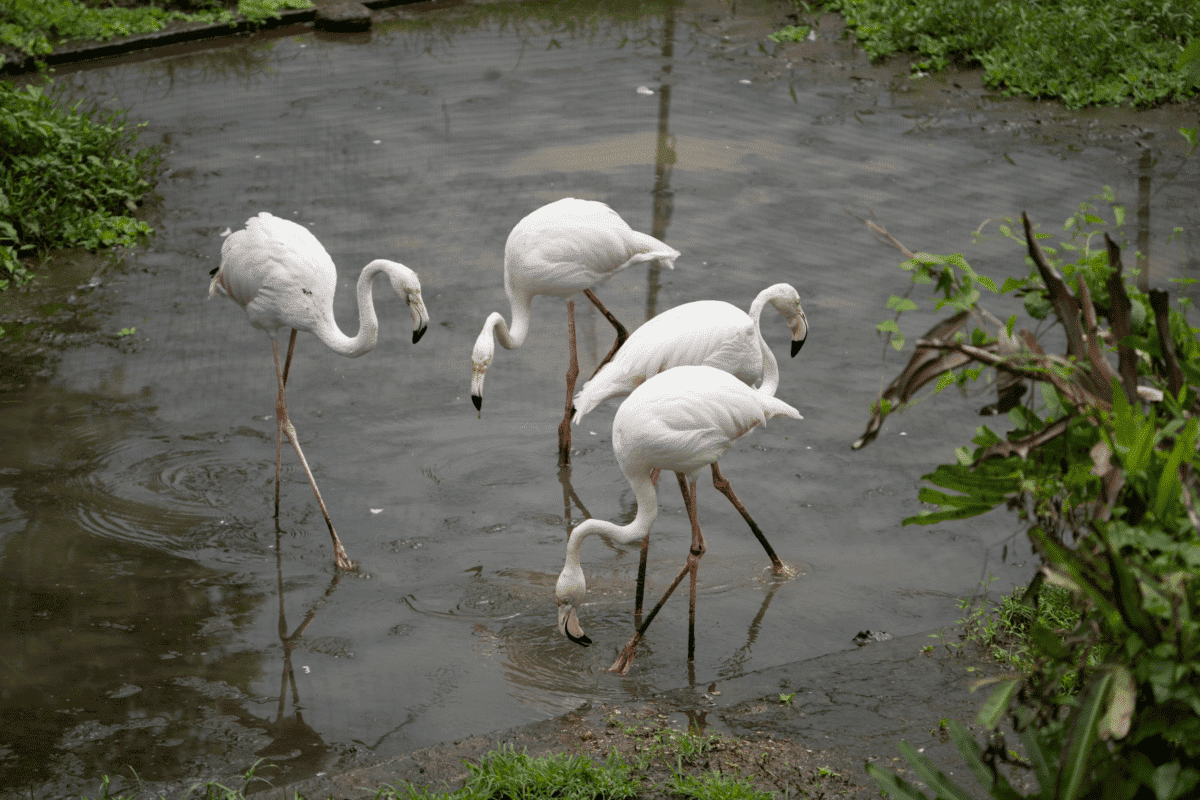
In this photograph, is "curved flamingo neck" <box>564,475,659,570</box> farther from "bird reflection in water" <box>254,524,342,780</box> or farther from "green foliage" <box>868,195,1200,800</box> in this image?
"green foliage" <box>868,195,1200,800</box>

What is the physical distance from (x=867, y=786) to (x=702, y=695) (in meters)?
0.80

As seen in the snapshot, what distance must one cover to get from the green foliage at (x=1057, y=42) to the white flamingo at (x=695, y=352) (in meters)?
5.52

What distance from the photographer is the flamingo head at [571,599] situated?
428 centimetres

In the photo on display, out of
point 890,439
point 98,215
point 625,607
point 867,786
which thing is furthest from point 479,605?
point 98,215

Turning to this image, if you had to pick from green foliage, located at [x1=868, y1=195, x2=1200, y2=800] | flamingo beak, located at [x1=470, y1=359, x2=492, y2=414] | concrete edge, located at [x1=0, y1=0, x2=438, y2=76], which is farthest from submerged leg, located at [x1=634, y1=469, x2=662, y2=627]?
concrete edge, located at [x1=0, y1=0, x2=438, y2=76]

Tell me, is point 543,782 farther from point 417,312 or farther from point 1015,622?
point 417,312

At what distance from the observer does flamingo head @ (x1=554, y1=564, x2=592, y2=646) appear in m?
4.28

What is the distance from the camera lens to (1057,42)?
9.84 metres

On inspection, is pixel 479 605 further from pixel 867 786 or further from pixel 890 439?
pixel 890 439

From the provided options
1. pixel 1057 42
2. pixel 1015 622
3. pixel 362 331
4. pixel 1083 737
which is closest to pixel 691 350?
pixel 362 331

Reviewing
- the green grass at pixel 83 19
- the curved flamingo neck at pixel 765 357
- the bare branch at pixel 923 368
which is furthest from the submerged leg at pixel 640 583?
the green grass at pixel 83 19

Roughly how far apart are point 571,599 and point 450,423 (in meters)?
2.04

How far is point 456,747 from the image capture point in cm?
366

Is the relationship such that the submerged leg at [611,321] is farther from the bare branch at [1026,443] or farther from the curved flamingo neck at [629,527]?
the bare branch at [1026,443]
